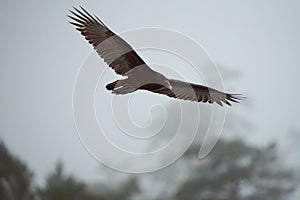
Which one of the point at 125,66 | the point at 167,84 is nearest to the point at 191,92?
the point at 167,84

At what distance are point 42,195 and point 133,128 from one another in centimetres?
78

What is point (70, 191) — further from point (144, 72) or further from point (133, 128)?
point (144, 72)

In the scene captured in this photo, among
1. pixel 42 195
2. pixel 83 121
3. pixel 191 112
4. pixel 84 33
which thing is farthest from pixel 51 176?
pixel 84 33

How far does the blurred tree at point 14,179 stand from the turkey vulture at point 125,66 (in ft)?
5.55

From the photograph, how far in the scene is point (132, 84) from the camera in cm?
258

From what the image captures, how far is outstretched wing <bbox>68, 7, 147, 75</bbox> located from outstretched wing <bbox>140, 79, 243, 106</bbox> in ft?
0.45

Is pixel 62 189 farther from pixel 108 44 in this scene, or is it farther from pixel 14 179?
pixel 108 44

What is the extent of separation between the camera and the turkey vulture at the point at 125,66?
2525mm

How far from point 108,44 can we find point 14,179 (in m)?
1.84

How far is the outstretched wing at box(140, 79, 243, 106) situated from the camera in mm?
2584

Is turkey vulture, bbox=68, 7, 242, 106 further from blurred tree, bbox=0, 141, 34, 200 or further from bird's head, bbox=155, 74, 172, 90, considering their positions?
blurred tree, bbox=0, 141, 34, 200

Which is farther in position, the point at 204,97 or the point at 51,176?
the point at 51,176

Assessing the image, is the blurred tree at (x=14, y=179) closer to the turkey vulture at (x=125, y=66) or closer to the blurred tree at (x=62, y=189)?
the blurred tree at (x=62, y=189)

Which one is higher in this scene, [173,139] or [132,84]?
[173,139]
